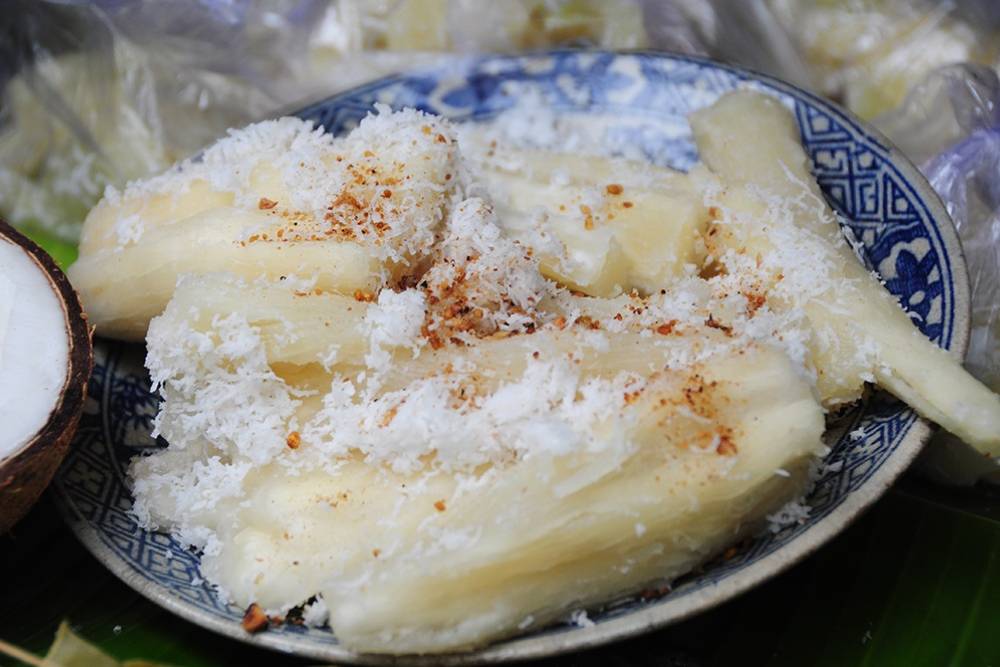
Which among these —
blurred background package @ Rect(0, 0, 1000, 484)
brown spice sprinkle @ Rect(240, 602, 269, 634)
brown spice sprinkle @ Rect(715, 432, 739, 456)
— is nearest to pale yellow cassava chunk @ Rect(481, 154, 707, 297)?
brown spice sprinkle @ Rect(715, 432, 739, 456)

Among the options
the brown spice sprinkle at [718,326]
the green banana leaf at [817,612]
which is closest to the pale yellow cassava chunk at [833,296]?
the brown spice sprinkle at [718,326]

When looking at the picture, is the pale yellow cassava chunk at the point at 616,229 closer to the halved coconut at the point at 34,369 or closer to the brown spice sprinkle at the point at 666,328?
the brown spice sprinkle at the point at 666,328

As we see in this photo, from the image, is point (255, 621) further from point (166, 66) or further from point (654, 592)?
point (166, 66)

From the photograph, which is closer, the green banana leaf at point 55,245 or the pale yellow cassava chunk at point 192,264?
the pale yellow cassava chunk at point 192,264

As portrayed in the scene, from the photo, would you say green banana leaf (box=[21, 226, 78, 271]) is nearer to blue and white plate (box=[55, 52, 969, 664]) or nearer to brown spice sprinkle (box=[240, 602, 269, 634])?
blue and white plate (box=[55, 52, 969, 664])

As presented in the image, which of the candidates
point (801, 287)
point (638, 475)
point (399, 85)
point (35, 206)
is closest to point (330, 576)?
point (638, 475)

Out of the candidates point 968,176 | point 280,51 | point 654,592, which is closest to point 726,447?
point 654,592
